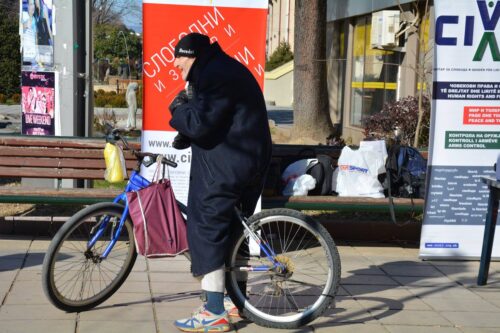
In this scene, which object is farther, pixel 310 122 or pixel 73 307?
pixel 310 122

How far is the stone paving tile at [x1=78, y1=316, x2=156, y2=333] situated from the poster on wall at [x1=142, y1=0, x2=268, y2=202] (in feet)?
6.16

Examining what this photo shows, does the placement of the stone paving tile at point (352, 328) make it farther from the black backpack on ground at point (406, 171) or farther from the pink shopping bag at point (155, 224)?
the black backpack on ground at point (406, 171)

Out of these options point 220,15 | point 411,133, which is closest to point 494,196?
point 220,15

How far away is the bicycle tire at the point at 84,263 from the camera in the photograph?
16.1ft

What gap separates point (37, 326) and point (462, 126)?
3799 millimetres

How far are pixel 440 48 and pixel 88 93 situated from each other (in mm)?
3662

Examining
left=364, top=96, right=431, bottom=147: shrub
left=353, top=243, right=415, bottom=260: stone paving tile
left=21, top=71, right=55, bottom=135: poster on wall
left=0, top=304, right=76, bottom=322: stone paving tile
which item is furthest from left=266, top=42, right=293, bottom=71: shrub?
left=0, top=304, right=76, bottom=322: stone paving tile

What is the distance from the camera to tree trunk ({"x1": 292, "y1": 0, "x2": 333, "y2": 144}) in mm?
16562

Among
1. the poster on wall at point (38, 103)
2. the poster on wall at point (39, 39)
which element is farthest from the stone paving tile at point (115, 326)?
the poster on wall at point (39, 39)

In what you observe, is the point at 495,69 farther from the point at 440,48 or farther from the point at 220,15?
the point at 220,15

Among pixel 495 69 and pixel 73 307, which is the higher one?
Result: pixel 495 69

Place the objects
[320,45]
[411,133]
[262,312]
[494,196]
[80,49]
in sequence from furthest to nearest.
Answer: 1. [320,45]
2. [411,133]
3. [80,49]
4. [494,196]
5. [262,312]

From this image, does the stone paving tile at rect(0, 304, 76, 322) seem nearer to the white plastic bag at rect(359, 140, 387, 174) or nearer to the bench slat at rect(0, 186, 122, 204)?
the bench slat at rect(0, 186, 122, 204)

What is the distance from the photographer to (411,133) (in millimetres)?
13586
